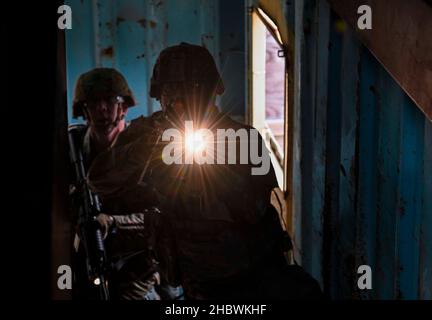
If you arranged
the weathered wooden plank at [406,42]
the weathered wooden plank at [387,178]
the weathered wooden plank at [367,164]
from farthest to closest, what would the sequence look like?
the weathered wooden plank at [367,164] → the weathered wooden plank at [387,178] → the weathered wooden plank at [406,42]

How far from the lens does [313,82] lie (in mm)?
3248

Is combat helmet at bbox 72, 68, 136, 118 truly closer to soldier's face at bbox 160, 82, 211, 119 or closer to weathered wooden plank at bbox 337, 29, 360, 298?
soldier's face at bbox 160, 82, 211, 119

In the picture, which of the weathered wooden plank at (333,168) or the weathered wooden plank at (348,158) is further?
the weathered wooden plank at (333,168)

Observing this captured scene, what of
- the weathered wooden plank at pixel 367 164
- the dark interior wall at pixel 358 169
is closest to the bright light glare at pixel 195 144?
the dark interior wall at pixel 358 169

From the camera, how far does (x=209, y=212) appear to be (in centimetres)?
291

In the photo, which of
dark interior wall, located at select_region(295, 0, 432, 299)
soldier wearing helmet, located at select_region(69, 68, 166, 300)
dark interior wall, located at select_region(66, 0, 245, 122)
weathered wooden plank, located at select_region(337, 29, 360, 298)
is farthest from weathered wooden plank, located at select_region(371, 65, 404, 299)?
dark interior wall, located at select_region(66, 0, 245, 122)

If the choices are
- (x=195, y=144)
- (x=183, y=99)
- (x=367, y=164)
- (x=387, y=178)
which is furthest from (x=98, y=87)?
(x=387, y=178)

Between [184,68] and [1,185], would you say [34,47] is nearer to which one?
[1,185]

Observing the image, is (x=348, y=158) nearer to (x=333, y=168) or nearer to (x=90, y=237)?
(x=333, y=168)

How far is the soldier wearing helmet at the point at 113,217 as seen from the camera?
436 centimetres

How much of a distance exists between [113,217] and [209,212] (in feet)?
5.54

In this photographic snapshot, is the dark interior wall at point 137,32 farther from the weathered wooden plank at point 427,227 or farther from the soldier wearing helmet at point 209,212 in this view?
the weathered wooden plank at point 427,227

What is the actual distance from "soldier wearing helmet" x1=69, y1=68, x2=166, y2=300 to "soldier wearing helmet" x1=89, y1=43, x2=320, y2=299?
1.16 m

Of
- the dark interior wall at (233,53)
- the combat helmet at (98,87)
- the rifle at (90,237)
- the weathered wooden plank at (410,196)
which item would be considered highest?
the dark interior wall at (233,53)
